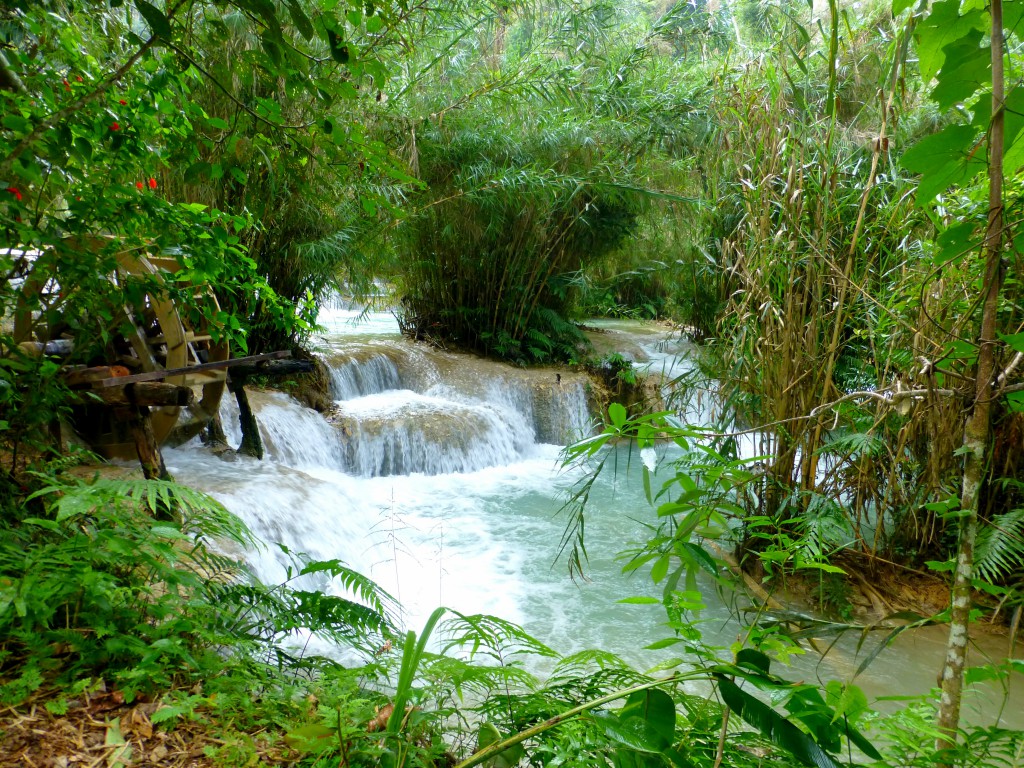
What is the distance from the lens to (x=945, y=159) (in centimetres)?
92

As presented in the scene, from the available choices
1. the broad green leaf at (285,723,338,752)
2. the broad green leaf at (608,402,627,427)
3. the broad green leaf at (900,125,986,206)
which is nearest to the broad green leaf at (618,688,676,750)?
the broad green leaf at (608,402,627,427)

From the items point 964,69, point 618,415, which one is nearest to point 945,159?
point 964,69

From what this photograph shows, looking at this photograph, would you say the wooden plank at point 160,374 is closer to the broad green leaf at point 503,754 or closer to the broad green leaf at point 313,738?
the broad green leaf at point 313,738

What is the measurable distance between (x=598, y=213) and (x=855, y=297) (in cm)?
629

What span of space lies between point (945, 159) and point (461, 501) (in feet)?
18.7

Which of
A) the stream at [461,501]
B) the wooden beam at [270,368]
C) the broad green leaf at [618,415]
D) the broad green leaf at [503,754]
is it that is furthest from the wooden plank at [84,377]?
the broad green leaf at [618,415]

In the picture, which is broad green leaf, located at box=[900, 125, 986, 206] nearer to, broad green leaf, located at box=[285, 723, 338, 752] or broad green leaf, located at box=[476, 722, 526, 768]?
broad green leaf, located at box=[476, 722, 526, 768]

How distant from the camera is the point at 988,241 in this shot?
0.95 m

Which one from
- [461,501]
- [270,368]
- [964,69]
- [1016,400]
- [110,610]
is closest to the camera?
[964,69]

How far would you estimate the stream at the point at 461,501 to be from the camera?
12.7 ft

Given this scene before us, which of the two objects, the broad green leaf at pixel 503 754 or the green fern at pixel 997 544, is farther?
the green fern at pixel 997 544

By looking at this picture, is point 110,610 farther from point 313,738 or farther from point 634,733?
point 634,733

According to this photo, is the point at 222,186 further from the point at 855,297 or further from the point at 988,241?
the point at 988,241

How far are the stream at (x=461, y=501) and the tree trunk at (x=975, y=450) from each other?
1.14 meters
